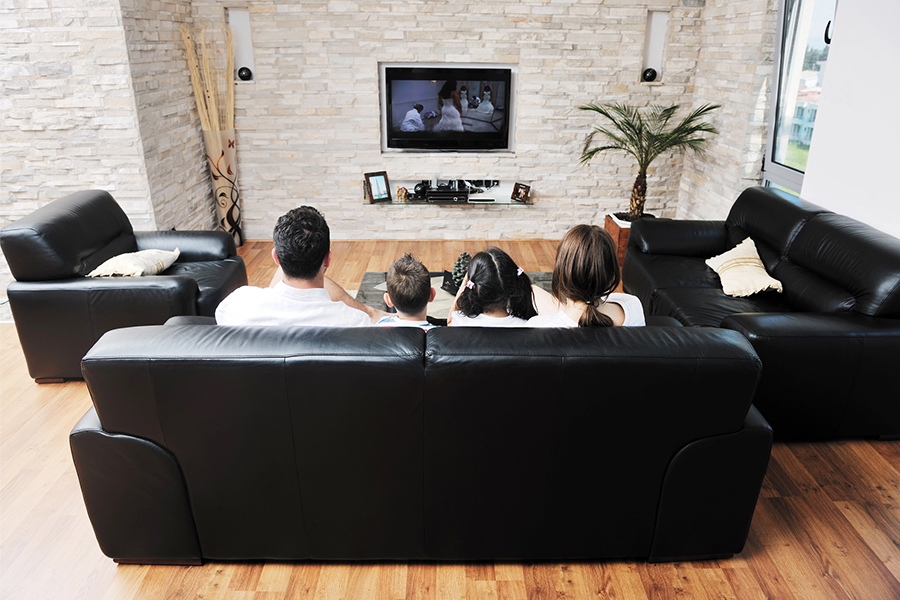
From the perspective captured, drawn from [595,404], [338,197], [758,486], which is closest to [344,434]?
[595,404]

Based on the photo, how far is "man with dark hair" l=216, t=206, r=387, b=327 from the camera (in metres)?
2.18

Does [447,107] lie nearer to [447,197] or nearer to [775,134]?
[447,197]

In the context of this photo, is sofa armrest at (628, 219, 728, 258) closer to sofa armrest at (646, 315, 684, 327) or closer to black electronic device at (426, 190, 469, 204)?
sofa armrest at (646, 315, 684, 327)

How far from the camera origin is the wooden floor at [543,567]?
6.42 feet

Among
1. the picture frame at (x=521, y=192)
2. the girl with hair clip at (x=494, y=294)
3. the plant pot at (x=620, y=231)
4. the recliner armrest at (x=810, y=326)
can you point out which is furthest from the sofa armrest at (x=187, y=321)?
the picture frame at (x=521, y=192)

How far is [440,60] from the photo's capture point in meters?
5.08

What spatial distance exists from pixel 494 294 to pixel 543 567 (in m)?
0.93

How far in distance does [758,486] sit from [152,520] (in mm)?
1909

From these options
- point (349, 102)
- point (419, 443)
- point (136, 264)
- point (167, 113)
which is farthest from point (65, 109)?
point (419, 443)

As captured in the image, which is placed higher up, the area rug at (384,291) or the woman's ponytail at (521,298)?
the woman's ponytail at (521,298)

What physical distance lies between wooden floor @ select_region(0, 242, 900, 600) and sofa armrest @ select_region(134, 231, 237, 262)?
1.41 m

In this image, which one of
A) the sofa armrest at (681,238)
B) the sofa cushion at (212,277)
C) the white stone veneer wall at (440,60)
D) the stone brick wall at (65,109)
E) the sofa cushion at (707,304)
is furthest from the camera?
the white stone veneer wall at (440,60)

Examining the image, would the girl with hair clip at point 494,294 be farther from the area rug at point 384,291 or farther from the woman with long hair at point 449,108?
the woman with long hair at point 449,108

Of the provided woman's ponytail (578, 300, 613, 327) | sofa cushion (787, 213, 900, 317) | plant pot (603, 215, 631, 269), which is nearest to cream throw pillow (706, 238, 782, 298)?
sofa cushion (787, 213, 900, 317)
